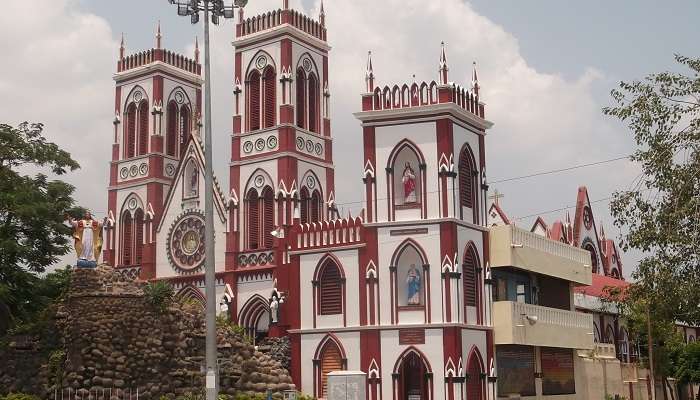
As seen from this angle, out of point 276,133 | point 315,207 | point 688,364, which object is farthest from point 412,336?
point 688,364

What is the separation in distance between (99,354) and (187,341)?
2985 mm

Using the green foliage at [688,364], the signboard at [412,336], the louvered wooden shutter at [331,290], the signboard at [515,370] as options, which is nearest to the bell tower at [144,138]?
the louvered wooden shutter at [331,290]

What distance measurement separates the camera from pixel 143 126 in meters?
54.0

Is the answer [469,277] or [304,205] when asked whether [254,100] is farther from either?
[469,277]

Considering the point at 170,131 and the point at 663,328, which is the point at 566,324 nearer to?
the point at 663,328

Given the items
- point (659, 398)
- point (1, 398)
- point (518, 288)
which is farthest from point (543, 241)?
point (1, 398)

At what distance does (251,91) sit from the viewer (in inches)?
1940

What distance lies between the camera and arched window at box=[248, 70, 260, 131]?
48.7m

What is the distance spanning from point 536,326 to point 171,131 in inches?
969

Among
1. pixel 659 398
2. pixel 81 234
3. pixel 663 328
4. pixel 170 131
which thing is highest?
pixel 170 131

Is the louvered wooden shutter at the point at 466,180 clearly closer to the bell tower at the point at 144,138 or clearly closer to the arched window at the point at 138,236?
the bell tower at the point at 144,138

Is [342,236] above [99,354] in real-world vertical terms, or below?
above

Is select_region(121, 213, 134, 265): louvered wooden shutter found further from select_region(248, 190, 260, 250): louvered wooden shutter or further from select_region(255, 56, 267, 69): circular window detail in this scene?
select_region(255, 56, 267, 69): circular window detail

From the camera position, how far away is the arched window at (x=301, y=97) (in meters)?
48.8
